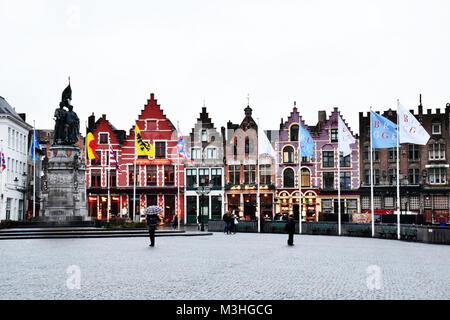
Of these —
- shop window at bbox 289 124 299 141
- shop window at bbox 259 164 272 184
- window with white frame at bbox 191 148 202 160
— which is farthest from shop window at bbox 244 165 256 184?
window with white frame at bbox 191 148 202 160

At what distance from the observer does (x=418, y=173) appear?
67125mm

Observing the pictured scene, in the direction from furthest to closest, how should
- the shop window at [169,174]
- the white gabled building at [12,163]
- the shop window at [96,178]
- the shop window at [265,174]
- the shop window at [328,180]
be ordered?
the shop window at [96,178] → the shop window at [169,174] → the shop window at [265,174] → the shop window at [328,180] → the white gabled building at [12,163]

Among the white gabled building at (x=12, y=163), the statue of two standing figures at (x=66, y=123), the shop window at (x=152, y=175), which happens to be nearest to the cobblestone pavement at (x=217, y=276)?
the statue of two standing figures at (x=66, y=123)

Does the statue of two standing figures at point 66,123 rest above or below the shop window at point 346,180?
above

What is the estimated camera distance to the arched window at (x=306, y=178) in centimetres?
6831

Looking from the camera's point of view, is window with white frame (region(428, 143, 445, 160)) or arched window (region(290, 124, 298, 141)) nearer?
window with white frame (region(428, 143, 445, 160))

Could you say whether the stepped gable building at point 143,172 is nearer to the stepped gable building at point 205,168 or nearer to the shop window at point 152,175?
the shop window at point 152,175

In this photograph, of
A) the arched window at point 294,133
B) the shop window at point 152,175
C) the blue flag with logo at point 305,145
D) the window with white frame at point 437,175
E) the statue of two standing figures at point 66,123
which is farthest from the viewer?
the shop window at point 152,175

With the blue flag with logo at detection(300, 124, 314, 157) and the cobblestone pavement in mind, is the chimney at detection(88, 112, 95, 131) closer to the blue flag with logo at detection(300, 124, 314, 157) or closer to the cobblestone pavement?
the blue flag with logo at detection(300, 124, 314, 157)

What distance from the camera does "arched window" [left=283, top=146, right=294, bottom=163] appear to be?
6906 centimetres

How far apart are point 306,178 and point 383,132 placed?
33.7m

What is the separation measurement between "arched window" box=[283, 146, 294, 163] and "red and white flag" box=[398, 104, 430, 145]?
1403 inches

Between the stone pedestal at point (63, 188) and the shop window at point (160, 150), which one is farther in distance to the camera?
the shop window at point (160, 150)

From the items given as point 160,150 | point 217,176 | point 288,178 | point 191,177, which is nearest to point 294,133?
point 288,178
